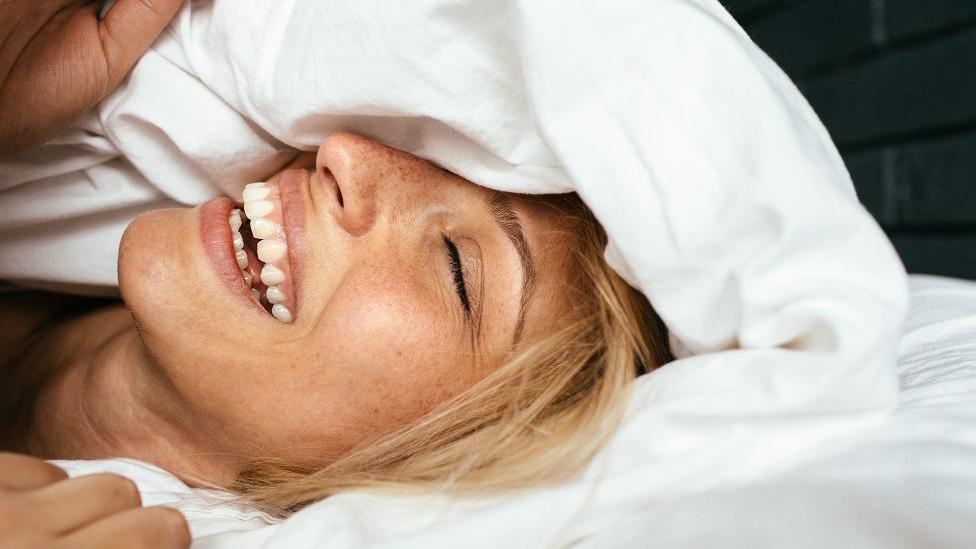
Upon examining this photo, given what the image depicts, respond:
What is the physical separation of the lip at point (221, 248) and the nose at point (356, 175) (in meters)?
0.12

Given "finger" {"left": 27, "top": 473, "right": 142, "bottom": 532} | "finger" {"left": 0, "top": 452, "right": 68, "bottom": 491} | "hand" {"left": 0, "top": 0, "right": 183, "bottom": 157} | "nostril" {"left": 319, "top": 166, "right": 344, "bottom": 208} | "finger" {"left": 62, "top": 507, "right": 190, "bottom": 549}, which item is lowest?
"finger" {"left": 62, "top": 507, "right": 190, "bottom": 549}

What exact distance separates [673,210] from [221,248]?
476 mm

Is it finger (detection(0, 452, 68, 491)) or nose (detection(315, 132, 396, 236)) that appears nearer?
finger (detection(0, 452, 68, 491))

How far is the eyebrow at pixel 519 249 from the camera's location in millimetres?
858

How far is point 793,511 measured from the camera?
0.60 m

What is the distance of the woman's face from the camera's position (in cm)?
82

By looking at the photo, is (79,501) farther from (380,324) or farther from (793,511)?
(793,511)

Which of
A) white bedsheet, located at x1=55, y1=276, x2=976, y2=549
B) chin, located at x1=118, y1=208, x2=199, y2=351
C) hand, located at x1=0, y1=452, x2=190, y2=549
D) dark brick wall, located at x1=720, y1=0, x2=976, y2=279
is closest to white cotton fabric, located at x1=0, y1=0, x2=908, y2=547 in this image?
white bedsheet, located at x1=55, y1=276, x2=976, y2=549

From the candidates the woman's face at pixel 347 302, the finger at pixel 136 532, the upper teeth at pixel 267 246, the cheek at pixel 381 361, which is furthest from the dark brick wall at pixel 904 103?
the finger at pixel 136 532

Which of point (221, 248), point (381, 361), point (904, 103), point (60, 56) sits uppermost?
point (60, 56)

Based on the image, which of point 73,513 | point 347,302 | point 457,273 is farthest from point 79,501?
point 457,273

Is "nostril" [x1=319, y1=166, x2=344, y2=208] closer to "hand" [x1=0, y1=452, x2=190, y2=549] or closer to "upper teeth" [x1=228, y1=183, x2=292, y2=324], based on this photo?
"upper teeth" [x1=228, y1=183, x2=292, y2=324]

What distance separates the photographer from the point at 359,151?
33.8 inches

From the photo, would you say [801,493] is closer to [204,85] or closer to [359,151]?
[359,151]
